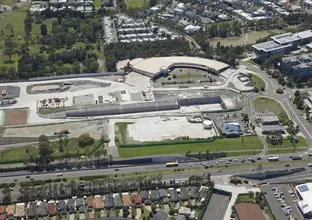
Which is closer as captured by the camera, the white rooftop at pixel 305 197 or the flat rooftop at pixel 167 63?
the white rooftop at pixel 305 197

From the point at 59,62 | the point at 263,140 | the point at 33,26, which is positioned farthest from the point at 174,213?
the point at 33,26

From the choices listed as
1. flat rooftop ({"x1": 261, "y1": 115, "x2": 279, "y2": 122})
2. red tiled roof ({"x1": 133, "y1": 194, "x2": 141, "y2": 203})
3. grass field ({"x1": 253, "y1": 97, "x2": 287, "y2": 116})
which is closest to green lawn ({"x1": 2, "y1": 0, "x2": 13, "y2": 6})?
grass field ({"x1": 253, "y1": 97, "x2": 287, "y2": 116})

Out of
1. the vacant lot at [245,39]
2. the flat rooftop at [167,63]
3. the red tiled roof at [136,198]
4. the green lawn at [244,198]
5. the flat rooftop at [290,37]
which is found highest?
the flat rooftop at [290,37]

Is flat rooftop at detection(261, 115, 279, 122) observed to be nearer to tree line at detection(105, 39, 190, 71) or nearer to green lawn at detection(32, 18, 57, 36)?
tree line at detection(105, 39, 190, 71)

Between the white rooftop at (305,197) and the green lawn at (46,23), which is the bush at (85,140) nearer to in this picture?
the white rooftop at (305,197)

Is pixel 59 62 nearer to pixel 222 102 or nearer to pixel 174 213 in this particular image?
pixel 222 102

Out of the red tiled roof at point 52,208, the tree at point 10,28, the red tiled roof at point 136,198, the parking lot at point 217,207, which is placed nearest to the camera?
the parking lot at point 217,207

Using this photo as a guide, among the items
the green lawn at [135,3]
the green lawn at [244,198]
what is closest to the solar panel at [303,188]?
the green lawn at [244,198]
